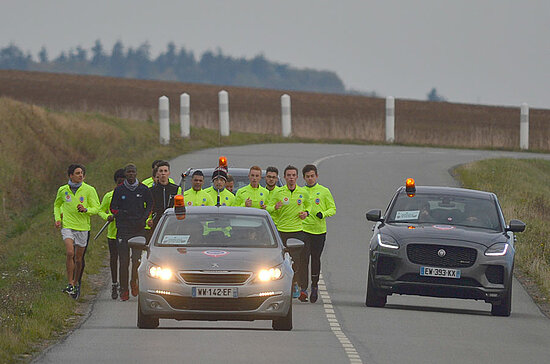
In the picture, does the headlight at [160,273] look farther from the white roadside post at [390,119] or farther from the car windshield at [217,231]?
the white roadside post at [390,119]

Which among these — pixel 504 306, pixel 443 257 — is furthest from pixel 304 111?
pixel 443 257

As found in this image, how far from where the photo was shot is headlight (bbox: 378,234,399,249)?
18.3 m

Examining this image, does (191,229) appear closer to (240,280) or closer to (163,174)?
(240,280)

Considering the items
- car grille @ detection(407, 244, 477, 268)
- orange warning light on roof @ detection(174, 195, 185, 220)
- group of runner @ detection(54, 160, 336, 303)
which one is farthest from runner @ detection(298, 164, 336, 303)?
orange warning light on roof @ detection(174, 195, 185, 220)

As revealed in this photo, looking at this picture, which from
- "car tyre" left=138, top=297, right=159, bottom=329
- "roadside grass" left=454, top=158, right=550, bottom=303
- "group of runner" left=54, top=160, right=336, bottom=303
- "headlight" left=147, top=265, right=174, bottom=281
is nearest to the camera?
"headlight" left=147, top=265, right=174, bottom=281

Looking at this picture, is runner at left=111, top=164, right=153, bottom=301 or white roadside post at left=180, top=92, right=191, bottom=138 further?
white roadside post at left=180, top=92, right=191, bottom=138

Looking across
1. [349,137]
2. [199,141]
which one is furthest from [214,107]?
[199,141]

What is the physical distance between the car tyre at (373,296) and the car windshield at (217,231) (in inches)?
114

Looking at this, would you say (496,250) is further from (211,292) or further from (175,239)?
(211,292)

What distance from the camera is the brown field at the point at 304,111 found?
52844 mm

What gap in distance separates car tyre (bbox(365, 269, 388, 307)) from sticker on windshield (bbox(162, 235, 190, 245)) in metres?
3.65

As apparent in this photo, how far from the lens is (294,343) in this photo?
1471 cm

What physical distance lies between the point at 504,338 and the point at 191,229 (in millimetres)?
3605

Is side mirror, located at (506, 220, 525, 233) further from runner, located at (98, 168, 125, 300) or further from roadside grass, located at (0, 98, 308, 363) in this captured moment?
roadside grass, located at (0, 98, 308, 363)
